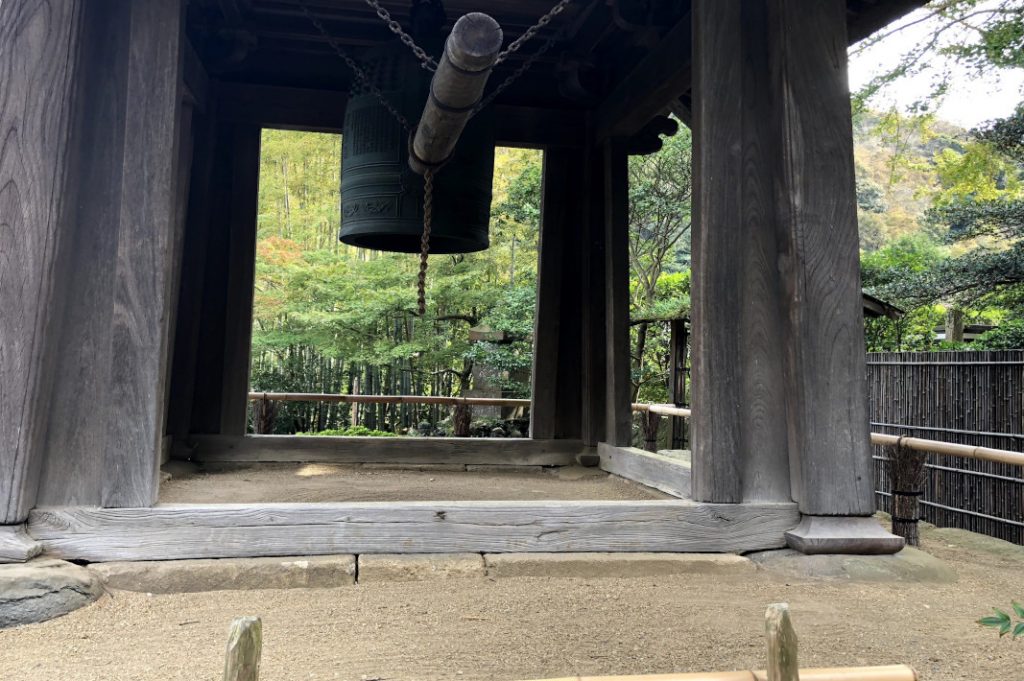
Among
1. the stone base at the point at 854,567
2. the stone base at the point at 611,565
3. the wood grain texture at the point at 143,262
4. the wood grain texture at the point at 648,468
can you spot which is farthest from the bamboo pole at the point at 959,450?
the wood grain texture at the point at 143,262

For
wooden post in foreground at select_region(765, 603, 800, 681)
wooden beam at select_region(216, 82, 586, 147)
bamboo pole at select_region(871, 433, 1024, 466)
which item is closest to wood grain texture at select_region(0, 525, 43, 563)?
wooden post in foreground at select_region(765, 603, 800, 681)

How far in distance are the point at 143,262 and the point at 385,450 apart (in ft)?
8.55

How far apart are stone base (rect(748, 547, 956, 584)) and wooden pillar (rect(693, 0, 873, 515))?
0.64 feet

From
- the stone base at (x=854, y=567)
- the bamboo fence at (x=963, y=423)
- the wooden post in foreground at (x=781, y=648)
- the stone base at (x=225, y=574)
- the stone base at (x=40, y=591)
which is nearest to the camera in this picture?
the wooden post in foreground at (x=781, y=648)

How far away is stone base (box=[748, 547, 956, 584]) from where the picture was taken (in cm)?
291

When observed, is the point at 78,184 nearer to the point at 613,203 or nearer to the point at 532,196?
the point at 613,203

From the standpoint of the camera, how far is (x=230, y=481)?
4.26 metres

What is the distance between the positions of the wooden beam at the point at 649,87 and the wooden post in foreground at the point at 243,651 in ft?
11.7

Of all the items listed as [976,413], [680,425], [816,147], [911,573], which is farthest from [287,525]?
[680,425]

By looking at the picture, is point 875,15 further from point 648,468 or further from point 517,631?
point 517,631

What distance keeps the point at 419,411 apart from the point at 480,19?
1008 cm

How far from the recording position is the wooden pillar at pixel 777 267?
3.04m

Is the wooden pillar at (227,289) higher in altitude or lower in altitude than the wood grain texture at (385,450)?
higher

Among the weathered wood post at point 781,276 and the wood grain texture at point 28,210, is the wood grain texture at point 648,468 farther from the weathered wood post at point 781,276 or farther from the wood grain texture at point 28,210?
the wood grain texture at point 28,210
